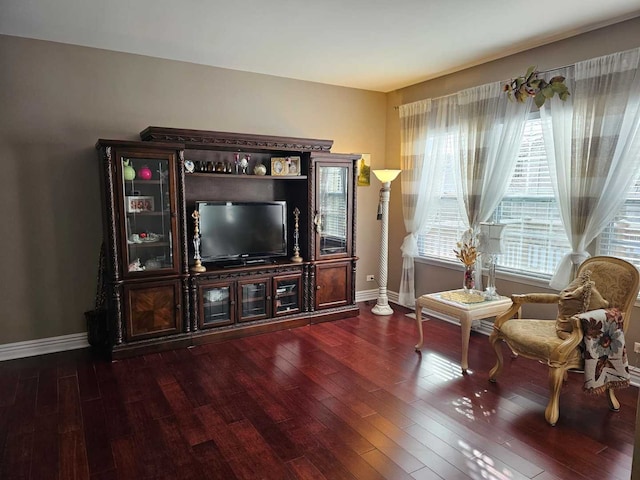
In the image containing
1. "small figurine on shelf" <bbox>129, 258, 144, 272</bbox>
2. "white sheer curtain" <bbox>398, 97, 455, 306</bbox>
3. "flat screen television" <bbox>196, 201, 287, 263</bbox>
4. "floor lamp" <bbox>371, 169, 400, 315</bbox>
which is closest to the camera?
"small figurine on shelf" <bbox>129, 258, 144, 272</bbox>

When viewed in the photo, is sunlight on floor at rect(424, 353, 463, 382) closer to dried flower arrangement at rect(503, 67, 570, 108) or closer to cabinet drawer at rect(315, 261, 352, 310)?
cabinet drawer at rect(315, 261, 352, 310)

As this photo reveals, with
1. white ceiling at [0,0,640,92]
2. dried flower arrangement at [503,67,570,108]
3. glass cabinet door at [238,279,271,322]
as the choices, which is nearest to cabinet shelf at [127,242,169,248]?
glass cabinet door at [238,279,271,322]

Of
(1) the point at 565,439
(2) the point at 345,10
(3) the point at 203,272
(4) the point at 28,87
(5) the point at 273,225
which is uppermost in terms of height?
(2) the point at 345,10

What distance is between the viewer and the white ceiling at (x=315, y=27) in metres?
2.88

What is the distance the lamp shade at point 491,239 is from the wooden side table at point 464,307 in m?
0.42

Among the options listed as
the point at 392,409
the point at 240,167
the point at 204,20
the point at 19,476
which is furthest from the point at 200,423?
the point at 204,20

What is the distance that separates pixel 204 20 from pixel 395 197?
10.3ft

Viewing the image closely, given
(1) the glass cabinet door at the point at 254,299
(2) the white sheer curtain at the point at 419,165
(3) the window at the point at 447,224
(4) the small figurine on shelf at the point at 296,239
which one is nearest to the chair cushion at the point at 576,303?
(3) the window at the point at 447,224

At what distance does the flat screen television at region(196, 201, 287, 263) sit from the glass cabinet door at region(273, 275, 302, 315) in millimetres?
318

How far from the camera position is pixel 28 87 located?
353 cm

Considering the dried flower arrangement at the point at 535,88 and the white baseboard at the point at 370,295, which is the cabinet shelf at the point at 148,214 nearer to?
the white baseboard at the point at 370,295

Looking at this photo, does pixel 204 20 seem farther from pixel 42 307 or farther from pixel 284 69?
pixel 42 307

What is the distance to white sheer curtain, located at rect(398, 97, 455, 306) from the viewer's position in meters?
4.66

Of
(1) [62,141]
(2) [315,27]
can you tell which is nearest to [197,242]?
(1) [62,141]
